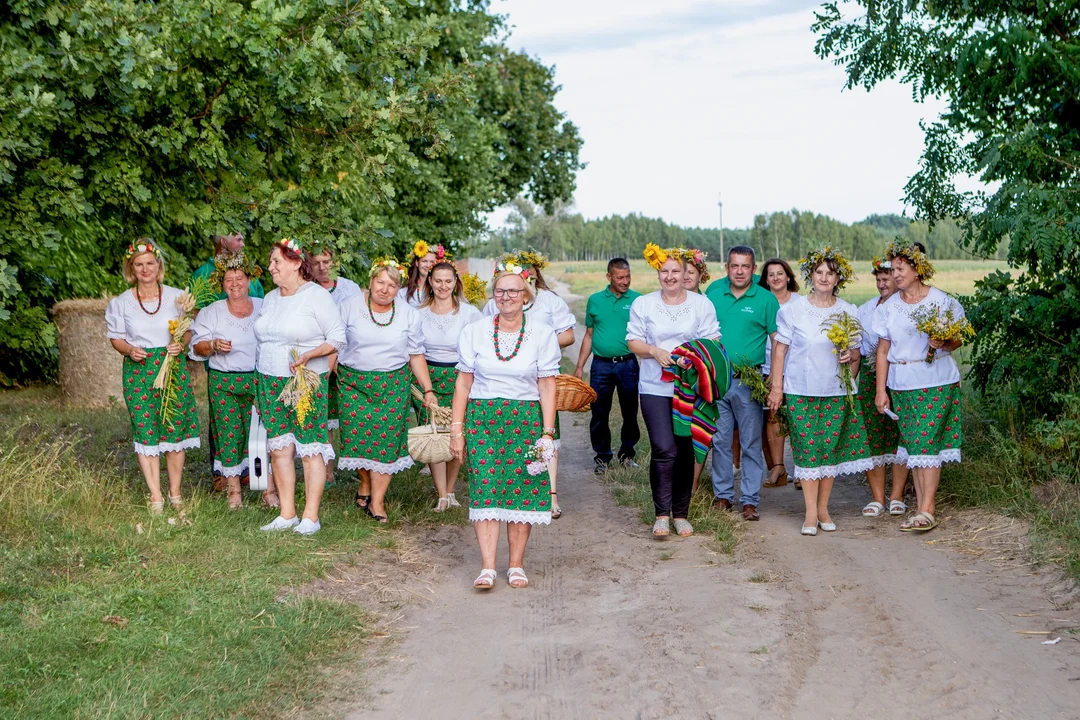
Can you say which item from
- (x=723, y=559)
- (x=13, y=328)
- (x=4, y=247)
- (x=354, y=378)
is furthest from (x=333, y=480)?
(x=13, y=328)

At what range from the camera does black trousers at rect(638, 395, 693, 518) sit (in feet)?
26.2

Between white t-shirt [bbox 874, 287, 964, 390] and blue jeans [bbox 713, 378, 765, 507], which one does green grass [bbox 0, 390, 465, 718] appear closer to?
blue jeans [bbox 713, 378, 765, 507]

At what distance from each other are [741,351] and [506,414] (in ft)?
9.77

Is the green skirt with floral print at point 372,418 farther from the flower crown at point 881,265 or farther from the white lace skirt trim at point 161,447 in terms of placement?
the flower crown at point 881,265

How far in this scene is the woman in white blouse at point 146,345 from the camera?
8266 mm

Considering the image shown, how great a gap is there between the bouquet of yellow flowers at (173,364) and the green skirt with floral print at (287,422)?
794 millimetres

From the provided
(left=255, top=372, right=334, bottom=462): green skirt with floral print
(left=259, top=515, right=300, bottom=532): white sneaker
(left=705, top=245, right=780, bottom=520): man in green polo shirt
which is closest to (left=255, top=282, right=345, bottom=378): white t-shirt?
(left=255, top=372, right=334, bottom=462): green skirt with floral print

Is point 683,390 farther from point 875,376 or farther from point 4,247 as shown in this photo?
point 4,247

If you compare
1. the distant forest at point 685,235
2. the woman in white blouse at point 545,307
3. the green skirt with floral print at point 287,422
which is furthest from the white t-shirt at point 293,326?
the distant forest at point 685,235

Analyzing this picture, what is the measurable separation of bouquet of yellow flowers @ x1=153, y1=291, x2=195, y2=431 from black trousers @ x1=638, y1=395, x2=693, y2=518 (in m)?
3.50

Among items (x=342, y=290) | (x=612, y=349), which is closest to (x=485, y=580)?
(x=342, y=290)

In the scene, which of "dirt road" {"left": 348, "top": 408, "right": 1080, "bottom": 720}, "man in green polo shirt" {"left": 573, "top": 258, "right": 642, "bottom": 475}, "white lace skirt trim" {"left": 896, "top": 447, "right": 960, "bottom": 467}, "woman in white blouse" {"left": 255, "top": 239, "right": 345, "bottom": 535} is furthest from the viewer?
"man in green polo shirt" {"left": 573, "top": 258, "right": 642, "bottom": 475}

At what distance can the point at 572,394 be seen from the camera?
852 centimetres

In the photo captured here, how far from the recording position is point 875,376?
8805mm
